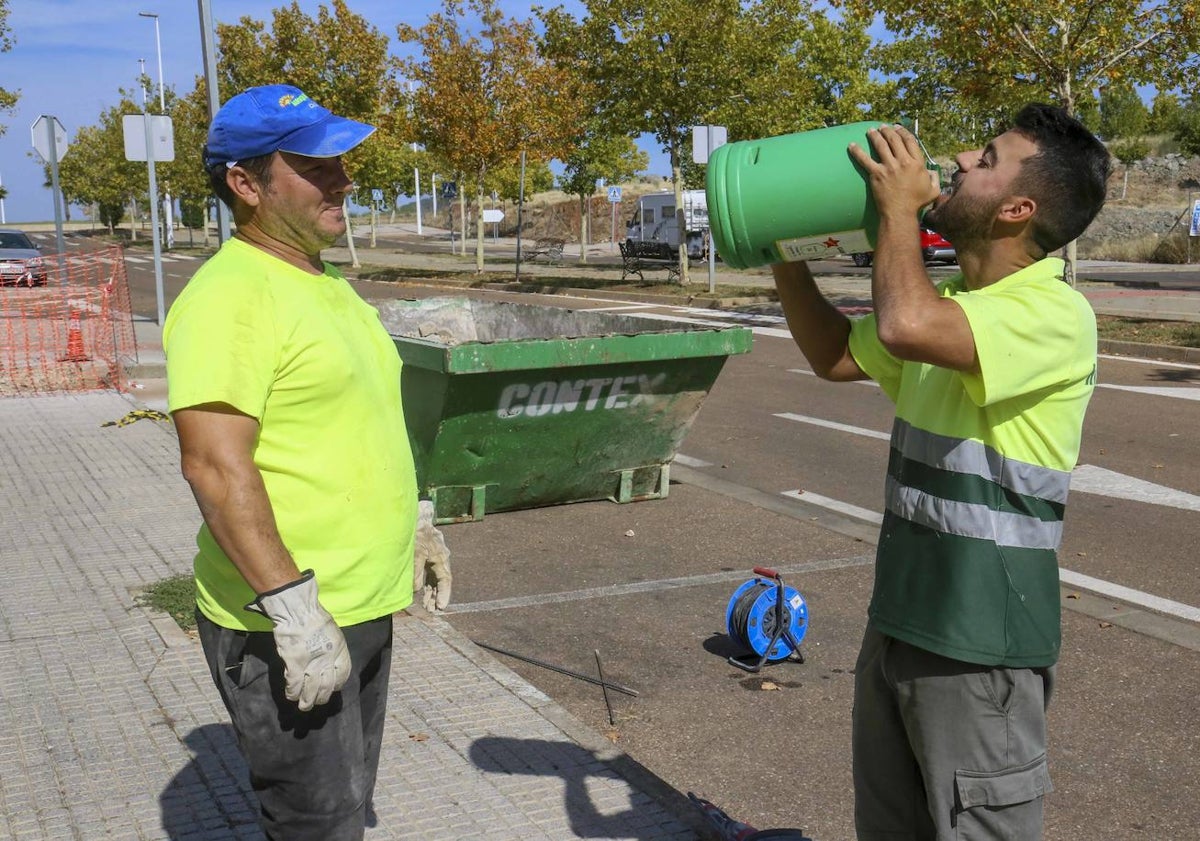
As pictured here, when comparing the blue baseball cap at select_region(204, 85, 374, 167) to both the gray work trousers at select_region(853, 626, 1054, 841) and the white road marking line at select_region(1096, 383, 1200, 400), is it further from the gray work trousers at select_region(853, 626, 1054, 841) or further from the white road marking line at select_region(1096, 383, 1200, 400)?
the white road marking line at select_region(1096, 383, 1200, 400)

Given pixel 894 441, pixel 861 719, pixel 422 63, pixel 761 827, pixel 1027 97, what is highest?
pixel 422 63

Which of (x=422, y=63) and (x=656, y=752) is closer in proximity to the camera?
(x=656, y=752)

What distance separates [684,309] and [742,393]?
31.0ft

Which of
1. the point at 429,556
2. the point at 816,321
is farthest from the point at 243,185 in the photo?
the point at 429,556

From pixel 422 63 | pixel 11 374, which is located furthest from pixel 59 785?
pixel 422 63

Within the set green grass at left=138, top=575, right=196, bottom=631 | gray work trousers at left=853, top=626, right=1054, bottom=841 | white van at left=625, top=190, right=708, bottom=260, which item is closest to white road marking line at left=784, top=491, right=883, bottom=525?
green grass at left=138, top=575, right=196, bottom=631

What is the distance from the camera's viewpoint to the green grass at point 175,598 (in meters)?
5.30

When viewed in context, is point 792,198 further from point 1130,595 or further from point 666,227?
point 666,227

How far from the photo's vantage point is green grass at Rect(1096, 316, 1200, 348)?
14.7 meters

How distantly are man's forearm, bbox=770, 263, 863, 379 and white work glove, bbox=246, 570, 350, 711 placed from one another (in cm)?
117

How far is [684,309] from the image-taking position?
70.7 feet

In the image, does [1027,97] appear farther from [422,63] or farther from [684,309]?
A: [422,63]

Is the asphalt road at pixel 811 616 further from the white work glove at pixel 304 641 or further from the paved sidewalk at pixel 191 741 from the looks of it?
the white work glove at pixel 304 641

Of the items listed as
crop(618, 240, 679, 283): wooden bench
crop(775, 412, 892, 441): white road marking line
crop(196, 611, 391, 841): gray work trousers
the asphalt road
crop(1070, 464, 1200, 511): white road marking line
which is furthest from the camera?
crop(618, 240, 679, 283): wooden bench
